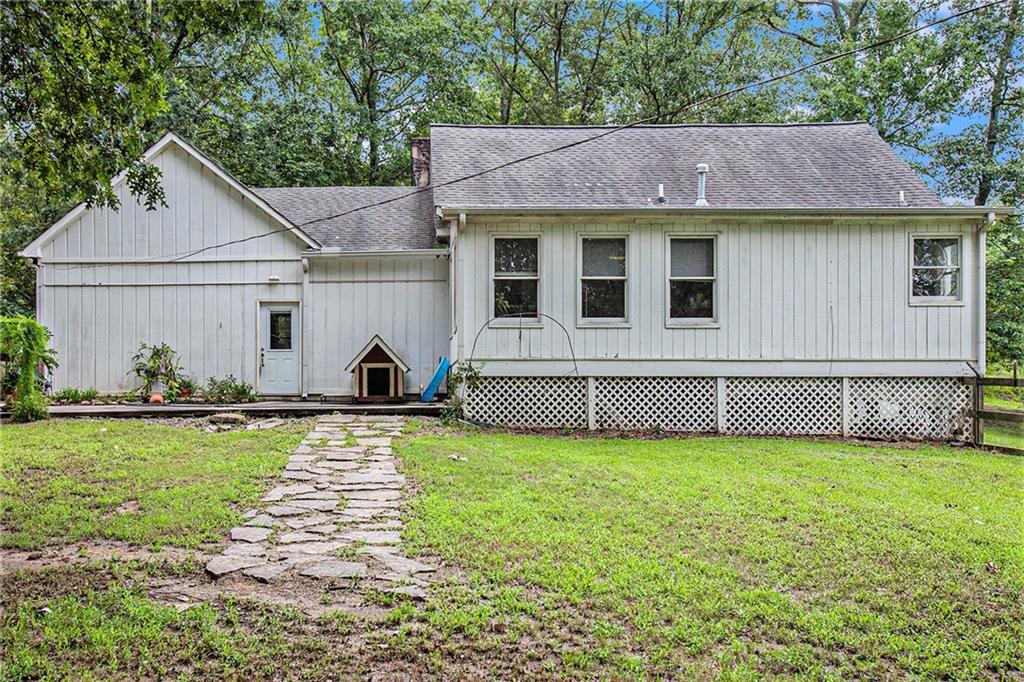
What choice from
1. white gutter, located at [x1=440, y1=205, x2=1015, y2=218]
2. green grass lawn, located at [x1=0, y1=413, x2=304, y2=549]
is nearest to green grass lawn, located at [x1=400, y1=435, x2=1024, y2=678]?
green grass lawn, located at [x1=0, y1=413, x2=304, y2=549]

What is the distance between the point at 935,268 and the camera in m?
10.3

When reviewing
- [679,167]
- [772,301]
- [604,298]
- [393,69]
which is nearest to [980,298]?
[772,301]

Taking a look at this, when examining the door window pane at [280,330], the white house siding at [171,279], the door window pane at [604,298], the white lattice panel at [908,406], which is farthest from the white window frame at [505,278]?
the white lattice panel at [908,406]

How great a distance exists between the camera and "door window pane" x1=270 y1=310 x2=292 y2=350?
39.7ft

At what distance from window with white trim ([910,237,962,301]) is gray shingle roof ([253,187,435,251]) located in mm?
8129

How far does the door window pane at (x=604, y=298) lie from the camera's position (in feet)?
33.6

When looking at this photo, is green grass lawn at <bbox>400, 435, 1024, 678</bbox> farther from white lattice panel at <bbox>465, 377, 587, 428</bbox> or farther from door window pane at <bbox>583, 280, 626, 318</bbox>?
door window pane at <bbox>583, 280, 626, 318</bbox>

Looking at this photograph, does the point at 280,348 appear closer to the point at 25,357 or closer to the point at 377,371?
the point at 377,371

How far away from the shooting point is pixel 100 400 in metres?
11.4

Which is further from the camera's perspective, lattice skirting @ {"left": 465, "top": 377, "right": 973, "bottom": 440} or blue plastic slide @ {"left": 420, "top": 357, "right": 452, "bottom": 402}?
blue plastic slide @ {"left": 420, "top": 357, "right": 452, "bottom": 402}

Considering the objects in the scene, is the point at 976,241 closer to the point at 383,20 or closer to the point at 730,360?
the point at 730,360

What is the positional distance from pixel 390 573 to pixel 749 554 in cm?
228

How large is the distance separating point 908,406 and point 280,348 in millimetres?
10663

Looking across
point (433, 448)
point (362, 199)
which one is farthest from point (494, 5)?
point (433, 448)
